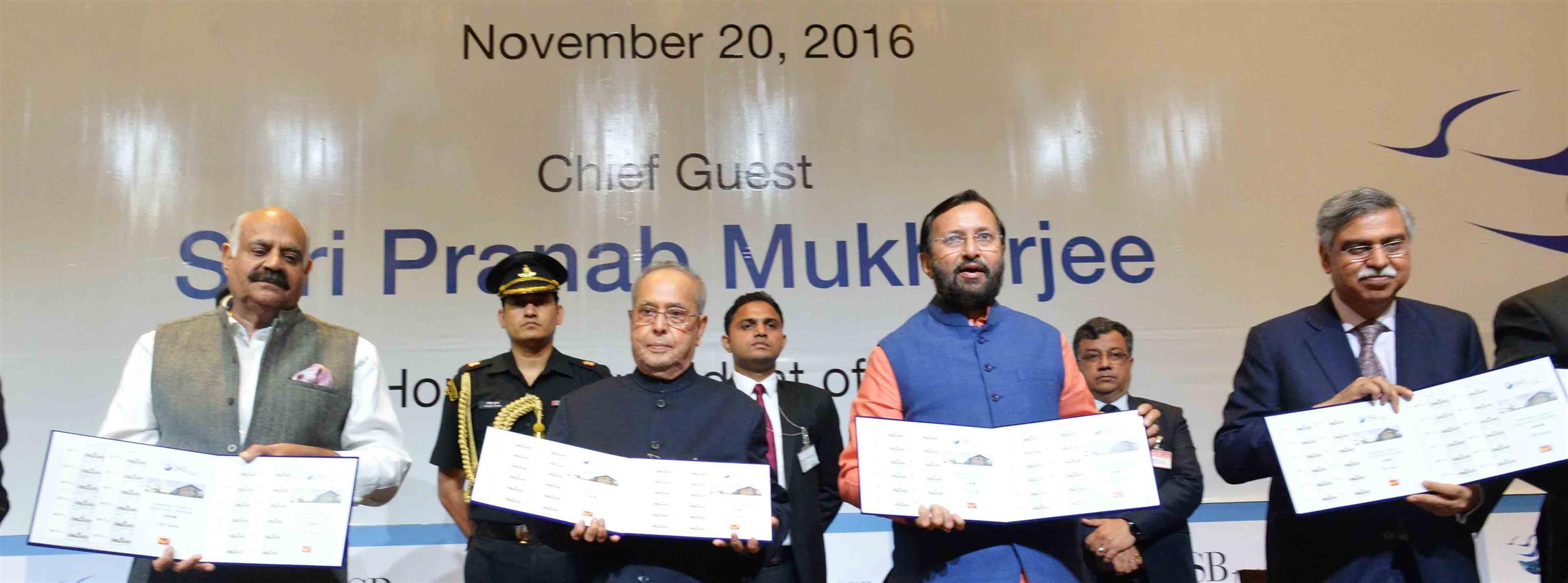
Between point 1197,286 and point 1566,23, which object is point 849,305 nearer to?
point 1197,286

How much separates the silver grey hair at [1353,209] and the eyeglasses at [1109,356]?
146 centimetres

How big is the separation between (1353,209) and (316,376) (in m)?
2.57

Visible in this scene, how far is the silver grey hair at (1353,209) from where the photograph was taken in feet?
8.07

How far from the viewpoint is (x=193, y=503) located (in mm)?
2391

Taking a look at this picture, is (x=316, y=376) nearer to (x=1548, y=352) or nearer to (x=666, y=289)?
(x=666, y=289)

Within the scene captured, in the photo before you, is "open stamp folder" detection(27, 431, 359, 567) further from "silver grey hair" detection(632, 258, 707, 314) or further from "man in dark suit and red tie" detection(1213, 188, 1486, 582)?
"man in dark suit and red tie" detection(1213, 188, 1486, 582)

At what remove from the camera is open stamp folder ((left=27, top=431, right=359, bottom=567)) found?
233 cm

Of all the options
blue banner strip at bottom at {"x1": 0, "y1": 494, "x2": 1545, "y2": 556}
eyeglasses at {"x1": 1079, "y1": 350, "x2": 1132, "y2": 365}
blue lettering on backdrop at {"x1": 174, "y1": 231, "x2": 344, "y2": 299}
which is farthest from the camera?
blue lettering on backdrop at {"x1": 174, "y1": 231, "x2": 344, "y2": 299}

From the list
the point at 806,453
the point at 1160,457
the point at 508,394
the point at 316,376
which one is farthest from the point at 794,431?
the point at 316,376

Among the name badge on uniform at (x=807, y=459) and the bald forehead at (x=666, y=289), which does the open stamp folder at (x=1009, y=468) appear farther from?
the name badge on uniform at (x=807, y=459)

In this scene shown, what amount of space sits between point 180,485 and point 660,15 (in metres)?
3.26

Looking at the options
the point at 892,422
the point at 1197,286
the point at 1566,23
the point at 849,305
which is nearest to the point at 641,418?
the point at 892,422

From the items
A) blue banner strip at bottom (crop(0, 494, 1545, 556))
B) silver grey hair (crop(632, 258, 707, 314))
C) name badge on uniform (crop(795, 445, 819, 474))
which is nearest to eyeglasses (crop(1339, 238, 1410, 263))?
silver grey hair (crop(632, 258, 707, 314))

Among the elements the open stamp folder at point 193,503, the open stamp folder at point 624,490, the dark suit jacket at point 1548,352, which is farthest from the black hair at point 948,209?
the open stamp folder at point 193,503
